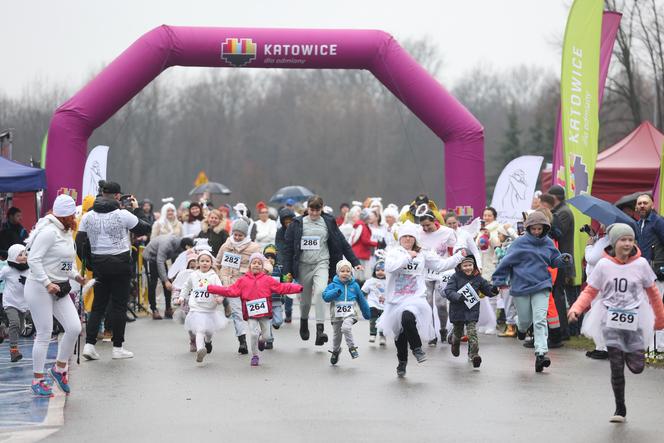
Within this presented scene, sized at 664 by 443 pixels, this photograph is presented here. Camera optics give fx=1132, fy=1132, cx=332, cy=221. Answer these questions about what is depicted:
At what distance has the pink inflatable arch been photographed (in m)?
19.6

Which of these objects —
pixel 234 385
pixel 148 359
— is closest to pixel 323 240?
pixel 148 359

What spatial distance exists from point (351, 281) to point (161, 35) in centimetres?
872

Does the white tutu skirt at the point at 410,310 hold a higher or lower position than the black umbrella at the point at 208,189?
lower

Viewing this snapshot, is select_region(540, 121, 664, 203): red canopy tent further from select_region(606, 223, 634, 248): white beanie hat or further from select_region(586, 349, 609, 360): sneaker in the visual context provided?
select_region(606, 223, 634, 248): white beanie hat

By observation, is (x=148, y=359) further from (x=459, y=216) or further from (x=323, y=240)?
(x=459, y=216)

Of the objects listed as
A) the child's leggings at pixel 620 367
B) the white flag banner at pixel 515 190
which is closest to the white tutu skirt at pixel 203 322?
the child's leggings at pixel 620 367

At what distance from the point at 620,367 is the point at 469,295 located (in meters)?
3.68

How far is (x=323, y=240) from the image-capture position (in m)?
15.0

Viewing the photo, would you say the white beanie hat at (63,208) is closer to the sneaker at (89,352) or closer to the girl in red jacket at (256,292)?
the girl in red jacket at (256,292)

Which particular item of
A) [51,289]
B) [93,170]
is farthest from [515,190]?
[51,289]

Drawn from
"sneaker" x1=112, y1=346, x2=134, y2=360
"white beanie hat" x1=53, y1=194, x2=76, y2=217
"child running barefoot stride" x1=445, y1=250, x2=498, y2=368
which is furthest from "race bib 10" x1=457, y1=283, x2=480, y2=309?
"white beanie hat" x1=53, y1=194, x2=76, y2=217

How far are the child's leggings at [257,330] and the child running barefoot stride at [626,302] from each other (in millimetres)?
4563

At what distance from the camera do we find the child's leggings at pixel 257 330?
1303cm

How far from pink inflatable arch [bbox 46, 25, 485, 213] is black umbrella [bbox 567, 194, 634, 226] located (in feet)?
27.5
